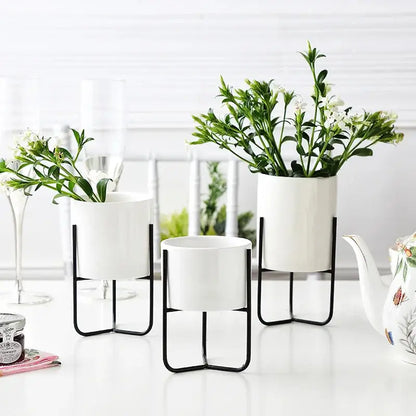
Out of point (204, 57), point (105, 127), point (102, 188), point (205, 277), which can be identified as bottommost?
point (205, 277)

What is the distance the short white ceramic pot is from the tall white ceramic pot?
24cm

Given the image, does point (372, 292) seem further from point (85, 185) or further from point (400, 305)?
point (85, 185)

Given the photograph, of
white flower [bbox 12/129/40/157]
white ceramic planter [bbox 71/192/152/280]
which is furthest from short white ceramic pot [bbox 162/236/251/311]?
white flower [bbox 12/129/40/157]

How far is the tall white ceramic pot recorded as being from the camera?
4.27 feet

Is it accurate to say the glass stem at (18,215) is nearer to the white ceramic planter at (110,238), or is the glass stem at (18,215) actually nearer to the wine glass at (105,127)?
the wine glass at (105,127)

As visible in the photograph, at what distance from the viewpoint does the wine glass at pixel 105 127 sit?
1544 millimetres

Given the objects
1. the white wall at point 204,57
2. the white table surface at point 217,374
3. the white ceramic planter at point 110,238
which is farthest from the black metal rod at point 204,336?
the white wall at point 204,57

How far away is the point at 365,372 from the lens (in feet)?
3.63

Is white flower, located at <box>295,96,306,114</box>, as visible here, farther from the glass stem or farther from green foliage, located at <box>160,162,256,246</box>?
green foliage, located at <box>160,162,256,246</box>

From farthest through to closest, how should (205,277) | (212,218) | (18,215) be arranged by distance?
(212,218) → (18,215) → (205,277)

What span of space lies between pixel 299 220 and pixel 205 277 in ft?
0.96

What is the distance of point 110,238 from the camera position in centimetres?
123

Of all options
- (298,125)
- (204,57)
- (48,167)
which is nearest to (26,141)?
(48,167)

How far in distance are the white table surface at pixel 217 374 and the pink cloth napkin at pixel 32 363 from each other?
1 cm
